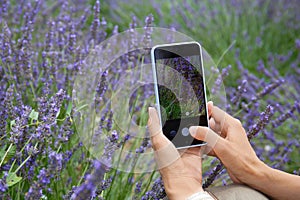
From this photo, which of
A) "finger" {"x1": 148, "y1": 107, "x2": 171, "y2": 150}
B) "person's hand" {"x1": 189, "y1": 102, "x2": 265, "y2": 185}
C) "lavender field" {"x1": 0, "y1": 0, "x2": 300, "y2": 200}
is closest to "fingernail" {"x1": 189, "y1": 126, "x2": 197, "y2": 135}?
"person's hand" {"x1": 189, "y1": 102, "x2": 265, "y2": 185}

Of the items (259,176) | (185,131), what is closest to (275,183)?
(259,176)

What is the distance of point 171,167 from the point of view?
1271 mm

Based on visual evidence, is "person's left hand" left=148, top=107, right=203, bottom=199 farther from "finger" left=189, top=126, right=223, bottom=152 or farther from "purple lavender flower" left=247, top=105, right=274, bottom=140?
"purple lavender flower" left=247, top=105, right=274, bottom=140

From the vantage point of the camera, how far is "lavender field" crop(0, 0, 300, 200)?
4.74ft

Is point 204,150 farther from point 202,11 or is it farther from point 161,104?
point 202,11

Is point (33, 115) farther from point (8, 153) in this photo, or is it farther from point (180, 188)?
point (180, 188)

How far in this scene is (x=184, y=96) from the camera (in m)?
1.42

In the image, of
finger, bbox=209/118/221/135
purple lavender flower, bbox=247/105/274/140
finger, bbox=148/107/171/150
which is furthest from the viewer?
purple lavender flower, bbox=247/105/274/140

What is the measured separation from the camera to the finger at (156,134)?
125cm

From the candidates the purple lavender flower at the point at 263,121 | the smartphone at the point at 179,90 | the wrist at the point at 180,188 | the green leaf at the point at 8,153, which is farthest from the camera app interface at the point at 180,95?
the green leaf at the point at 8,153

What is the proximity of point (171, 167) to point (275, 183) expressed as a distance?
346mm

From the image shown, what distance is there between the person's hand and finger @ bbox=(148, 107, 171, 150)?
0.11 meters

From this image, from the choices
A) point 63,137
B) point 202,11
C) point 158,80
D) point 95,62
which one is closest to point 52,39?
point 95,62

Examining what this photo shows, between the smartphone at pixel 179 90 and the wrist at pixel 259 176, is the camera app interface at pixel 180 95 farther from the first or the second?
the wrist at pixel 259 176
